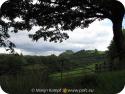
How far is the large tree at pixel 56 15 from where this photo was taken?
3479 mm

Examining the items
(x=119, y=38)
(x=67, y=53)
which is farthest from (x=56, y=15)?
(x=119, y=38)

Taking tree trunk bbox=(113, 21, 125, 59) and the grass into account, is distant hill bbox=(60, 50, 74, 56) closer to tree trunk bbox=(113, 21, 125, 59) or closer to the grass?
the grass

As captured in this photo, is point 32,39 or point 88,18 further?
point 88,18

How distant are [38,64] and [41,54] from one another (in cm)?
10

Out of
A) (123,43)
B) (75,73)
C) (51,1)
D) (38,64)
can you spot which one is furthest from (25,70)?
(123,43)

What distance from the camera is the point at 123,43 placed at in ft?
12.7

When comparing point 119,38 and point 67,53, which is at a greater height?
point 119,38

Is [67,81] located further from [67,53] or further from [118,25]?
[118,25]

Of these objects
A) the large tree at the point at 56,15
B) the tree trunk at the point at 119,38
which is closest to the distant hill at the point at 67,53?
the large tree at the point at 56,15

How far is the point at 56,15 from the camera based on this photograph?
12.1 ft

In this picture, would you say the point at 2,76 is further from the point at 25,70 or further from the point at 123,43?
the point at 123,43

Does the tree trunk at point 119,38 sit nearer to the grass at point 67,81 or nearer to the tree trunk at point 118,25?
the tree trunk at point 118,25

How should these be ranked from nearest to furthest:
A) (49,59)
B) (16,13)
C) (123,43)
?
(49,59) < (16,13) < (123,43)

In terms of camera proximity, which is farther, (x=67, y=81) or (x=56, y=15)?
(x=56, y=15)
